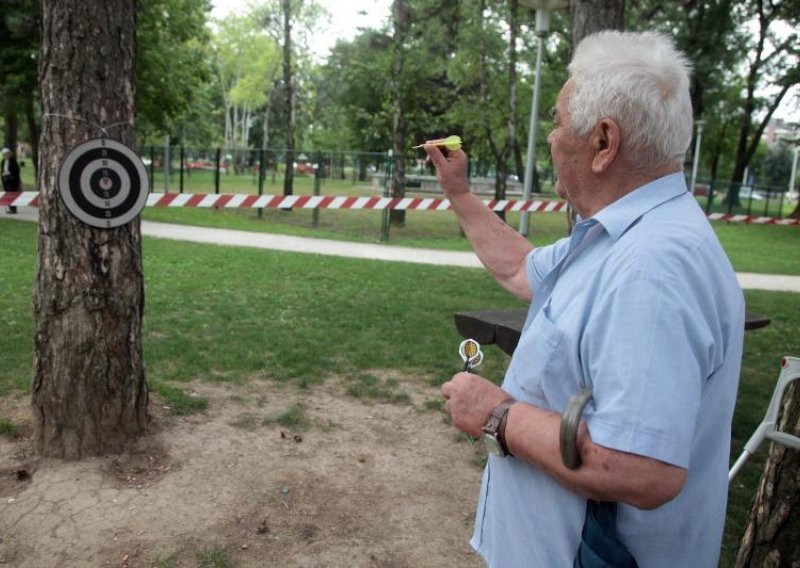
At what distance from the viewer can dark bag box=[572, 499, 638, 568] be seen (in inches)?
58.1

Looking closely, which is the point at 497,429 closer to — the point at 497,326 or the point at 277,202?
the point at 497,326

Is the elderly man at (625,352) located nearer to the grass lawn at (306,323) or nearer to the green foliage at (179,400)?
the grass lawn at (306,323)

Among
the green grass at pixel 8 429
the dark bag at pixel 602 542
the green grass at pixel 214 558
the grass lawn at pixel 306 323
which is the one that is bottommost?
the green grass at pixel 214 558

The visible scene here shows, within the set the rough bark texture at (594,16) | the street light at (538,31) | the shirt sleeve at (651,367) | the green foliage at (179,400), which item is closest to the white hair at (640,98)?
the shirt sleeve at (651,367)

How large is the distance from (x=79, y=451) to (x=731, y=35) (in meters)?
31.0

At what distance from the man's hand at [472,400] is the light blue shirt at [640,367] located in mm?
54

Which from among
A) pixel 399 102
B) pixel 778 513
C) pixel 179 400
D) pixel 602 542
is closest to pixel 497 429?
pixel 602 542

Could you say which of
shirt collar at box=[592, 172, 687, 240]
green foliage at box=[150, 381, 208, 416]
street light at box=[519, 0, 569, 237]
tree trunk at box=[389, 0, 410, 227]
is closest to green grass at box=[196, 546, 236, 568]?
green foliage at box=[150, 381, 208, 416]

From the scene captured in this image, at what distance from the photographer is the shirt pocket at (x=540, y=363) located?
144cm

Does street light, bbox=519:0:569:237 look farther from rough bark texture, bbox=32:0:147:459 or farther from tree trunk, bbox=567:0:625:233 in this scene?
rough bark texture, bbox=32:0:147:459

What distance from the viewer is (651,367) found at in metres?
1.25

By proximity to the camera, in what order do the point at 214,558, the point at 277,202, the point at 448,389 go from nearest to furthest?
the point at 448,389
the point at 214,558
the point at 277,202

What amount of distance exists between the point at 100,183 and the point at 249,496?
1.70 m

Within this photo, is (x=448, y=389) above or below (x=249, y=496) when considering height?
above
